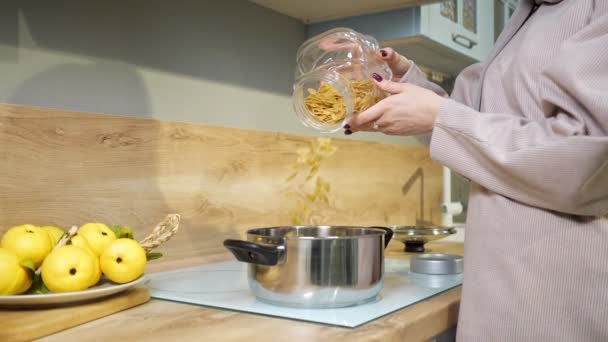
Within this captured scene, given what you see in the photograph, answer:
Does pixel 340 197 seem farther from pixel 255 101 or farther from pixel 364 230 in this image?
pixel 364 230

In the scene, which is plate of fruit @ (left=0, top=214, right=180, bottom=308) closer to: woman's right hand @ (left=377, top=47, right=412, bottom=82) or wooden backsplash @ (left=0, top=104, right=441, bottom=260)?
wooden backsplash @ (left=0, top=104, right=441, bottom=260)

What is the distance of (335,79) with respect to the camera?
0.95 m

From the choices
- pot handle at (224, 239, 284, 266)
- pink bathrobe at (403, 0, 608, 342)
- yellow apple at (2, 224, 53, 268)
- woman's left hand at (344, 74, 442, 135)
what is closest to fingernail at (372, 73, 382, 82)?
woman's left hand at (344, 74, 442, 135)

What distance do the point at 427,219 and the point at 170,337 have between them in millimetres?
1715

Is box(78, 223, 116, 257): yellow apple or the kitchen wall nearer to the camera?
box(78, 223, 116, 257): yellow apple

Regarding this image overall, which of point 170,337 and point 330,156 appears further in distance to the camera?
point 330,156

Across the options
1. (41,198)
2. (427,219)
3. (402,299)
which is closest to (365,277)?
(402,299)

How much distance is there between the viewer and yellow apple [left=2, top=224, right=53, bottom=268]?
0.81 meters

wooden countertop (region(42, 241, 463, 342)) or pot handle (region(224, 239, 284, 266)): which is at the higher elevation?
pot handle (region(224, 239, 284, 266))

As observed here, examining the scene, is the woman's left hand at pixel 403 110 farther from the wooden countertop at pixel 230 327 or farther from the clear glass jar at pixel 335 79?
the wooden countertop at pixel 230 327

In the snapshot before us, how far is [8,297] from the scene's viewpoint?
2.47ft

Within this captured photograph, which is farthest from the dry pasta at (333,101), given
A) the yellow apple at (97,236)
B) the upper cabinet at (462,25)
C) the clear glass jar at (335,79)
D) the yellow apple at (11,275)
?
the upper cabinet at (462,25)

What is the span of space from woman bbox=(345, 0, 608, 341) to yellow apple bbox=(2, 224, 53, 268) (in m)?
0.58

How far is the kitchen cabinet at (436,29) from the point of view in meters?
1.55
